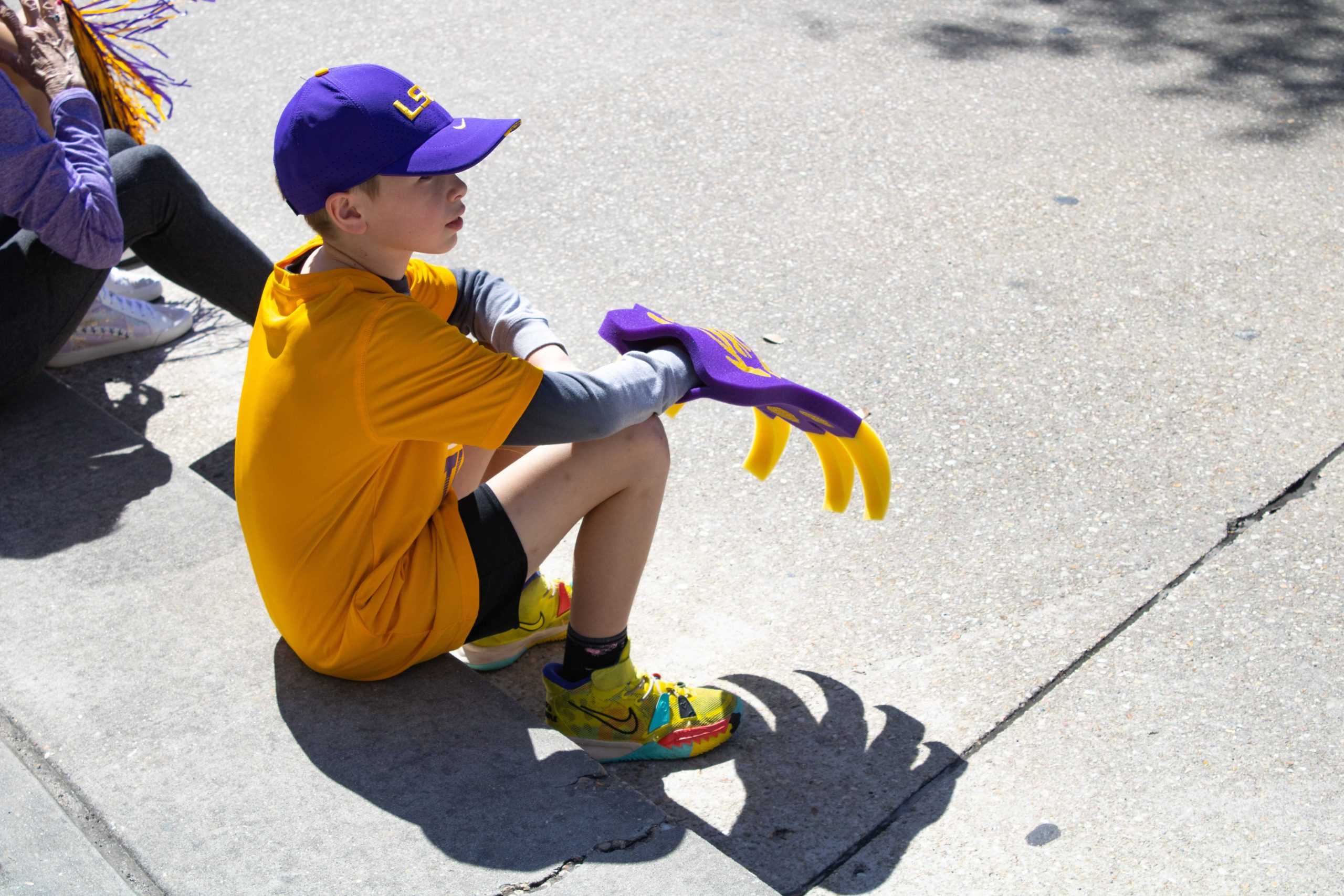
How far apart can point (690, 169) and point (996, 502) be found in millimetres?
1986

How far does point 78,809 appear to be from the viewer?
2.15 metres

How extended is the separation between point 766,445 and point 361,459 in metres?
0.98

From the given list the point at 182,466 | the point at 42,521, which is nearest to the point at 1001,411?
the point at 182,466

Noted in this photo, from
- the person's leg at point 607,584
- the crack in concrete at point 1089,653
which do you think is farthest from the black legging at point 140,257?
the crack in concrete at point 1089,653

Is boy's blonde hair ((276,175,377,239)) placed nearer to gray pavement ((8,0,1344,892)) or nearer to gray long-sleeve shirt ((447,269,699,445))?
gray long-sleeve shirt ((447,269,699,445))

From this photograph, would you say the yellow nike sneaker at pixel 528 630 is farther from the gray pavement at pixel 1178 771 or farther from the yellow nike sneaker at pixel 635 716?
the gray pavement at pixel 1178 771

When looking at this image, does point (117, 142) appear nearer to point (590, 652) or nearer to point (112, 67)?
point (112, 67)

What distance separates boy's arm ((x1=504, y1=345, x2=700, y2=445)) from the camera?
209cm

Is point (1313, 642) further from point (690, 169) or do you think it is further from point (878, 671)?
point (690, 169)

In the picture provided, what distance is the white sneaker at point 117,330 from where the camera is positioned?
3652mm

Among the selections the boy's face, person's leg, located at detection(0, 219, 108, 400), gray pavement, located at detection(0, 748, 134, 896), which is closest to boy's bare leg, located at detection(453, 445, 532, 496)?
the boy's face

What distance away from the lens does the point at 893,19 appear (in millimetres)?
5547

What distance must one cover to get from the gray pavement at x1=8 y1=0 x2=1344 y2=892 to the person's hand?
0.84 metres

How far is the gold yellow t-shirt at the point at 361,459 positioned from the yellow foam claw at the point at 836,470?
74 centimetres
